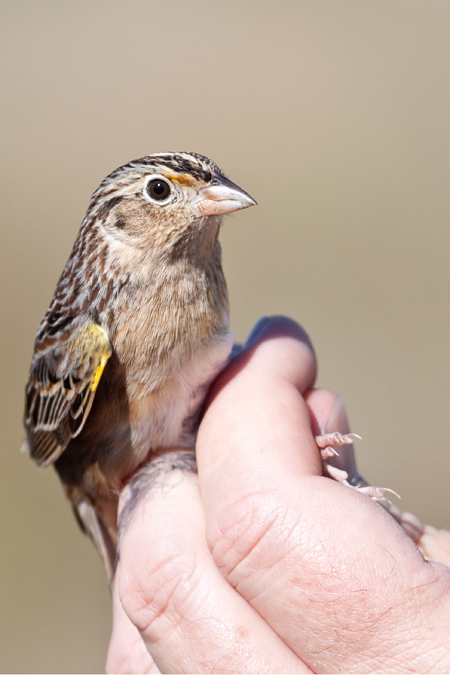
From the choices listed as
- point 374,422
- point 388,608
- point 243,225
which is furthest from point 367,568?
point 243,225

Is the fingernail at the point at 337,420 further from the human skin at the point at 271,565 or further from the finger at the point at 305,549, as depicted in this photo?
the finger at the point at 305,549

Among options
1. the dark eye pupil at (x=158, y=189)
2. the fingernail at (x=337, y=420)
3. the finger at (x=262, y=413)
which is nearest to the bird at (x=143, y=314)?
the dark eye pupil at (x=158, y=189)

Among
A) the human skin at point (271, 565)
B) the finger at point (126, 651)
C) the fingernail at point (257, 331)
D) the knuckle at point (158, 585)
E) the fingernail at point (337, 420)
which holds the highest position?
the fingernail at point (257, 331)

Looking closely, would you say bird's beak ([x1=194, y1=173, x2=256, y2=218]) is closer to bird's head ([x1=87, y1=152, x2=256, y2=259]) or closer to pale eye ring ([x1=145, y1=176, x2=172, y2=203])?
bird's head ([x1=87, y1=152, x2=256, y2=259])

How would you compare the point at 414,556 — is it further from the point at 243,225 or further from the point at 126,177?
→ the point at 243,225

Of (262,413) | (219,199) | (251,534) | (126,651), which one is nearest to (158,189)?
(219,199)

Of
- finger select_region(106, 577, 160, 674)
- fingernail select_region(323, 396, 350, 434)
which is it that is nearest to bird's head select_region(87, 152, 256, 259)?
fingernail select_region(323, 396, 350, 434)

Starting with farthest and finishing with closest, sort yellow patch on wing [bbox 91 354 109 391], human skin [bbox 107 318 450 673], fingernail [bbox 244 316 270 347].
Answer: fingernail [bbox 244 316 270 347] < yellow patch on wing [bbox 91 354 109 391] < human skin [bbox 107 318 450 673]
